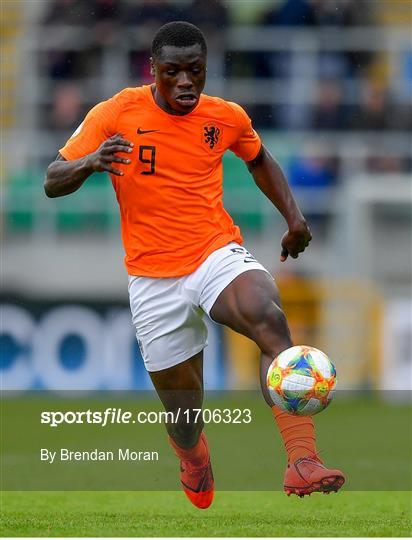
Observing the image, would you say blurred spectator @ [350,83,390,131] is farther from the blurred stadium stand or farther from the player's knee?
the player's knee

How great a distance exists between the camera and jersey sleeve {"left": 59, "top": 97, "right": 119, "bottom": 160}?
683cm

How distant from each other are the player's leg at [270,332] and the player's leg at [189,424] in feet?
2.13

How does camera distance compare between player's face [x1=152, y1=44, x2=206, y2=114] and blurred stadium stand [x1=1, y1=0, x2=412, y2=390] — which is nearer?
player's face [x1=152, y1=44, x2=206, y2=114]

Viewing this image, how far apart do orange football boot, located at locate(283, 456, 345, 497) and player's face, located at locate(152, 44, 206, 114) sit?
1964mm

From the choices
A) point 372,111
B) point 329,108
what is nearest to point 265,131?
point 329,108

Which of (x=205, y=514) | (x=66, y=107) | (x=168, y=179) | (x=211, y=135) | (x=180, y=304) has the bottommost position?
(x=205, y=514)

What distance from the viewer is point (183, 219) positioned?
281 inches

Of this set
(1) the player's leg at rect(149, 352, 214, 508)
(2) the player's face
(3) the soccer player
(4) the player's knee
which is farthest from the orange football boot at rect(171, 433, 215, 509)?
(2) the player's face

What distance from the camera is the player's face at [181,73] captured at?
22.3 feet

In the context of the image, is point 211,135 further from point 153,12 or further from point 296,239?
point 153,12

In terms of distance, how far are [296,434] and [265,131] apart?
37.9 ft

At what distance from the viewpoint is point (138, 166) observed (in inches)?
278

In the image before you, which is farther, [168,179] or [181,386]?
[181,386]

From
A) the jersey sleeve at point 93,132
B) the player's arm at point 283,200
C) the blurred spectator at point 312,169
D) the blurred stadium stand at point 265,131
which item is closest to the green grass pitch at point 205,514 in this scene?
the player's arm at point 283,200
